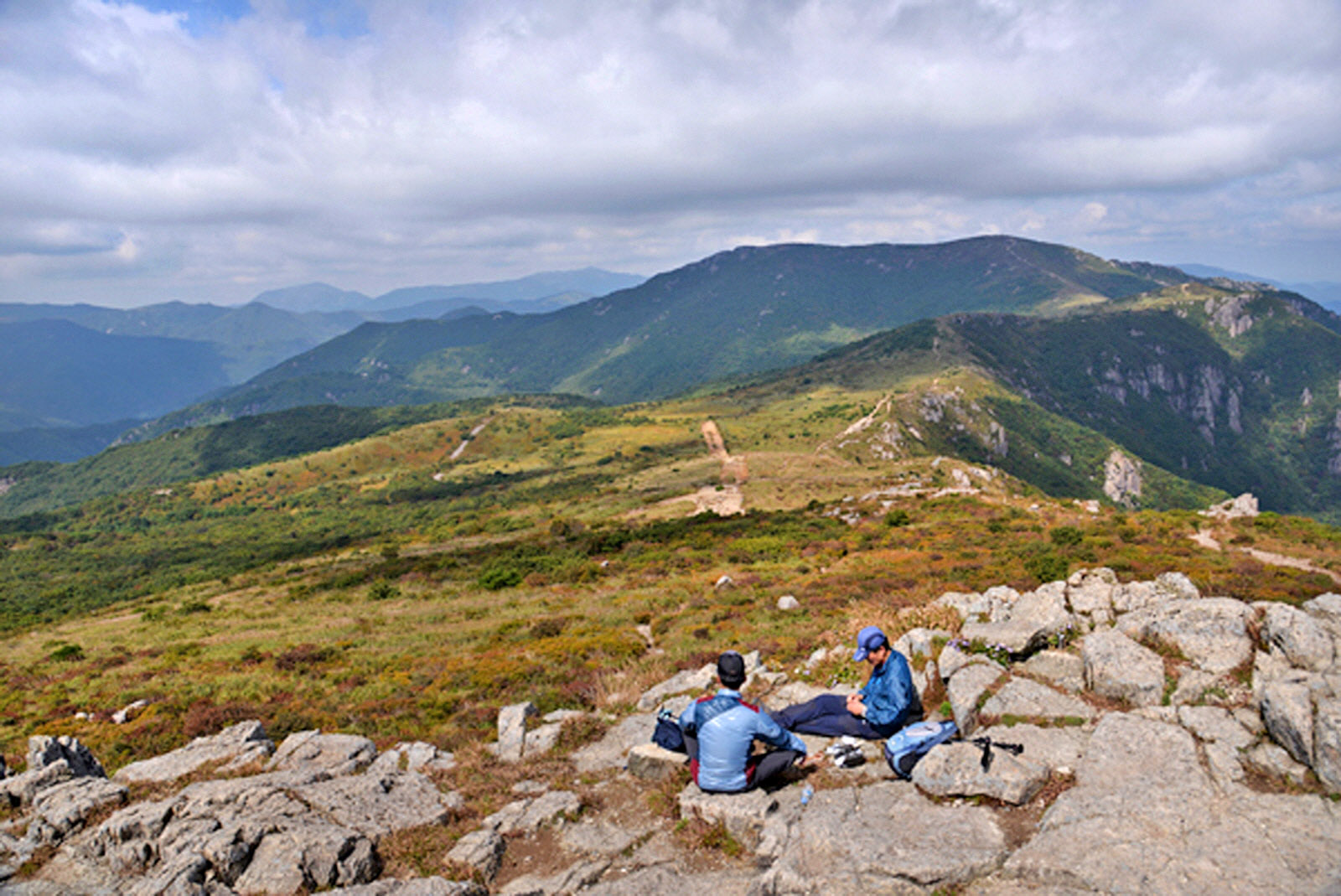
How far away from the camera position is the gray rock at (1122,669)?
14.3m

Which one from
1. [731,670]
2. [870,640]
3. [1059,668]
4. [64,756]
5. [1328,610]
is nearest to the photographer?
[731,670]

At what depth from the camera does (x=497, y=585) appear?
51.3m

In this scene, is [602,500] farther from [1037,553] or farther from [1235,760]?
[1235,760]

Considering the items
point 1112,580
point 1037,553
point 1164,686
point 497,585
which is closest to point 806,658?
point 1164,686

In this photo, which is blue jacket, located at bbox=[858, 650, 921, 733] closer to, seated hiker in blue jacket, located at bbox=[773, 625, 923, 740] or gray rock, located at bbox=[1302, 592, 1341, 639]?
seated hiker in blue jacket, located at bbox=[773, 625, 923, 740]

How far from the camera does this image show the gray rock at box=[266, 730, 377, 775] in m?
17.2

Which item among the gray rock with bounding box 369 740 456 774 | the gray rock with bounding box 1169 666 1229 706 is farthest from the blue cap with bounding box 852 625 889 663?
the gray rock with bounding box 369 740 456 774

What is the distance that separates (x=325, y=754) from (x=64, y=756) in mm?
7008

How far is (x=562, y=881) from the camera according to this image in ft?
38.0

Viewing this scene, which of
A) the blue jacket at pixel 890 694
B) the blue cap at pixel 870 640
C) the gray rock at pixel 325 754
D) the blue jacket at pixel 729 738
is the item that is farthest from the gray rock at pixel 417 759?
the blue cap at pixel 870 640

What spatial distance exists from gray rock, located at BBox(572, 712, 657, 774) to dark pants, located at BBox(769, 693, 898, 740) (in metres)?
4.11

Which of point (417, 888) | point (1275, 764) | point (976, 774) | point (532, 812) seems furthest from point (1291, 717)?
point (417, 888)

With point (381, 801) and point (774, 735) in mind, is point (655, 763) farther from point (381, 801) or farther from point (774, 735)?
point (381, 801)

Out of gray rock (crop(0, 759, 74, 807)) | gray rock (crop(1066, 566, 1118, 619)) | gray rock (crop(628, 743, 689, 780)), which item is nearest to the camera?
gray rock (crop(628, 743, 689, 780))
